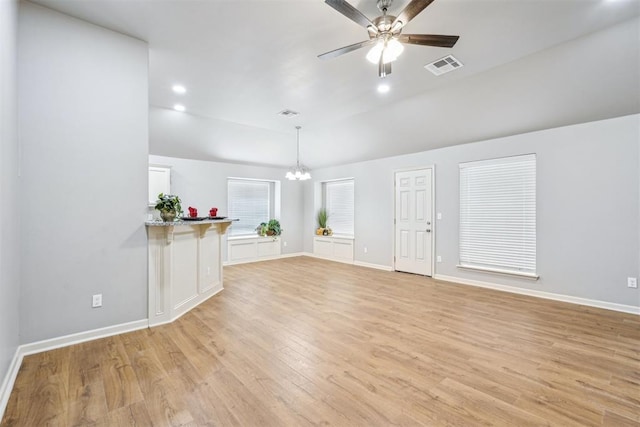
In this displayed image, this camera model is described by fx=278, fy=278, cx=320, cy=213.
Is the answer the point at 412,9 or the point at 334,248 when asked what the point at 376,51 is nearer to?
the point at 412,9

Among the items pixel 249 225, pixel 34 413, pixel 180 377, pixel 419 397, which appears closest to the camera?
pixel 34 413

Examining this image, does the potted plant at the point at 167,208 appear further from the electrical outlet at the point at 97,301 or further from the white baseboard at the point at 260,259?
the white baseboard at the point at 260,259

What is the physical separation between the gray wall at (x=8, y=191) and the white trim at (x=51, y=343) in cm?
9

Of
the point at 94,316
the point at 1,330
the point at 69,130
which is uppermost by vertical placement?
the point at 69,130

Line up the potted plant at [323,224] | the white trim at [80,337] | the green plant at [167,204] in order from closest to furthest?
the white trim at [80,337], the green plant at [167,204], the potted plant at [323,224]

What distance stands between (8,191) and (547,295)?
6.64m

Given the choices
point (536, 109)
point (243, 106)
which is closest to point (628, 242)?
point (536, 109)

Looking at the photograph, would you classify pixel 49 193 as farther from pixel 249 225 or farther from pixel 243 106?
pixel 249 225

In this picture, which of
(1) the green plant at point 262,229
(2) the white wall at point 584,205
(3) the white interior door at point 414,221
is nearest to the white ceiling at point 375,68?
(2) the white wall at point 584,205

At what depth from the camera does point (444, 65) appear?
3643 millimetres

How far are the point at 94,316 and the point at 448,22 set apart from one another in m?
4.76

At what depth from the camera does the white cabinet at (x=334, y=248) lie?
24.9 feet

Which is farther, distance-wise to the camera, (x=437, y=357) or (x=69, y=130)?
(x=69, y=130)

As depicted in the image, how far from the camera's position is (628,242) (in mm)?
3783
